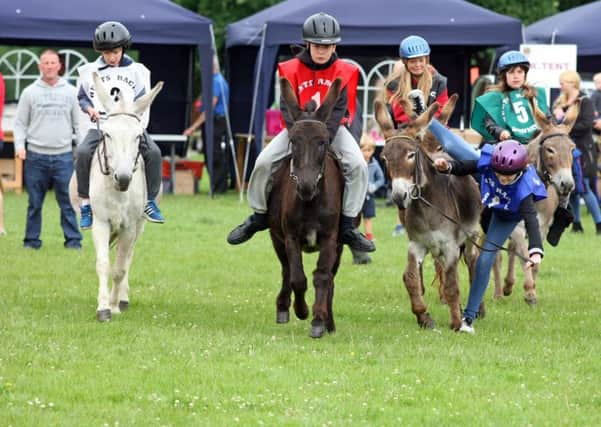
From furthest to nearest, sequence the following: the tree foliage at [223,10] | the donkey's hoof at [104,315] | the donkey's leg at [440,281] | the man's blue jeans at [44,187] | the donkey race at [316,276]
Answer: the tree foliage at [223,10] → the man's blue jeans at [44,187] → the donkey's leg at [440,281] → the donkey's hoof at [104,315] → the donkey race at [316,276]

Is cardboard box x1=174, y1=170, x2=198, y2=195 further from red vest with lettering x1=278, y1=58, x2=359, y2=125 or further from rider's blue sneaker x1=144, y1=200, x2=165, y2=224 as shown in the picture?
red vest with lettering x1=278, y1=58, x2=359, y2=125

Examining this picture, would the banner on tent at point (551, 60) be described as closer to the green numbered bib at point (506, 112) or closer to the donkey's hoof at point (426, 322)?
the green numbered bib at point (506, 112)

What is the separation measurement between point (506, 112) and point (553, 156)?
2.75 ft

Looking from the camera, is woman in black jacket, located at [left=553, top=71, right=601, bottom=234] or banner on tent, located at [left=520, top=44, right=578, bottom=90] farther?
banner on tent, located at [left=520, top=44, right=578, bottom=90]

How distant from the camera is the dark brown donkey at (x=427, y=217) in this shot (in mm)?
10383

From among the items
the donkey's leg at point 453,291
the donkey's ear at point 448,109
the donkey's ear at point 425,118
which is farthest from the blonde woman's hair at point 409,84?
the donkey's leg at point 453,291

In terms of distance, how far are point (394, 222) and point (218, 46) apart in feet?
49.4

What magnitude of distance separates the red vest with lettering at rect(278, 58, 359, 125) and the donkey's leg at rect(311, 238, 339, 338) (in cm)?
109

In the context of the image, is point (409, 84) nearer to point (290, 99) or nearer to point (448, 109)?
point (448, 109)

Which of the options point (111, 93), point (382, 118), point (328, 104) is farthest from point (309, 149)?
point (111, 93)

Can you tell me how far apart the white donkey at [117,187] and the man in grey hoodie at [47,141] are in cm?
518

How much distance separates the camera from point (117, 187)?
36.1ft

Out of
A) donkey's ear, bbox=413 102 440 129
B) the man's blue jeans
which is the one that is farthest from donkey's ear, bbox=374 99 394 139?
the man's blue jeans

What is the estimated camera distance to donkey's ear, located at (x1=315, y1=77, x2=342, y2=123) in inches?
395
